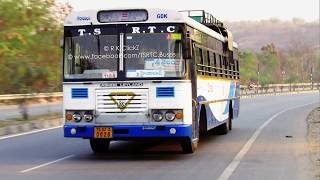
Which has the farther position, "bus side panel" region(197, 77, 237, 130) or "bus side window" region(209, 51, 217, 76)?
"bus side window" region(209, 51, 217, 76)

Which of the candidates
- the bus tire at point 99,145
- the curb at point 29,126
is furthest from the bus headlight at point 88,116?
the curb at point 29,126

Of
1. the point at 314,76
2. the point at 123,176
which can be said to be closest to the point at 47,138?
the point at 123,176

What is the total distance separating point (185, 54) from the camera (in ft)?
41.1

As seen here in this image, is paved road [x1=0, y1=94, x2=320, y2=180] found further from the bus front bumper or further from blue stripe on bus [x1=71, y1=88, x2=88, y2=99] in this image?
blue stripe on bus [x1=71, y1=88, x2=88, y2=99]

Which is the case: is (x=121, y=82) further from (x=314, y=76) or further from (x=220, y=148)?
(x=314, y=76)

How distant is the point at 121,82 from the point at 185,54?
1.33m

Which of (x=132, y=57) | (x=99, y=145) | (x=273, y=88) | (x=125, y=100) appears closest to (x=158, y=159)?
(x=125, y=100)

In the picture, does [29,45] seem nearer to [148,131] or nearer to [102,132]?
[102,132]

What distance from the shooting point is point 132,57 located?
1257 cm

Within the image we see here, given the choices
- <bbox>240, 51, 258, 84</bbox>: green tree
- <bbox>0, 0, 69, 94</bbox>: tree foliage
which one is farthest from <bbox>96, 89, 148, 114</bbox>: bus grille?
<bbox>240, 51, 258, 84</bbox>: green tree

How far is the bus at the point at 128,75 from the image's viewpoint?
41.1 feet

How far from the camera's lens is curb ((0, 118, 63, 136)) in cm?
1960

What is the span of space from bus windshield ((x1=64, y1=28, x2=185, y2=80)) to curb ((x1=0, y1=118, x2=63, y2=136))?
740 centimetres

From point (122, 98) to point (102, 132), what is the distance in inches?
29.9
